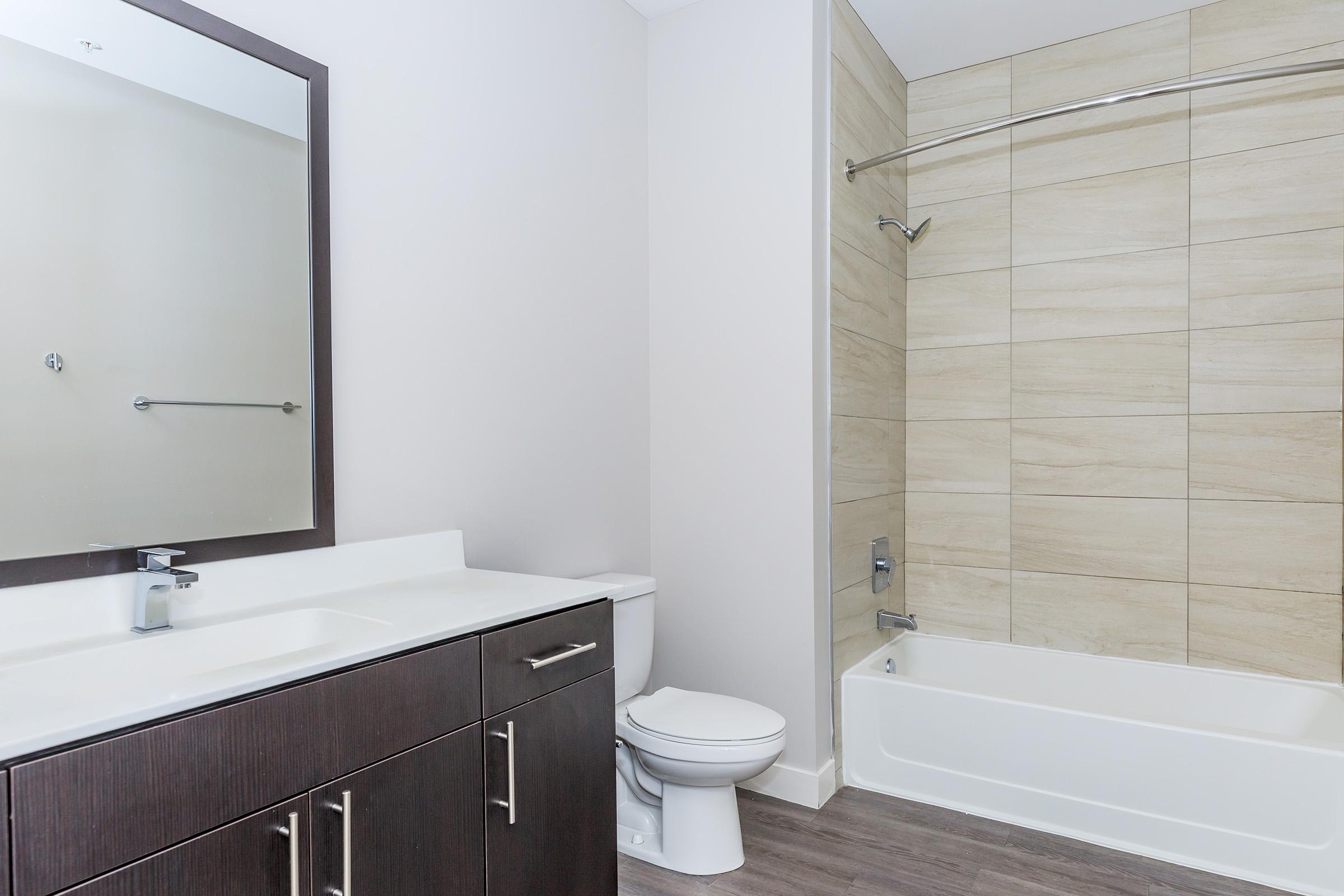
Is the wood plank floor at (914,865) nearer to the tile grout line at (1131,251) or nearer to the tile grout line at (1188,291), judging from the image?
the tile grout line at (1188,291)

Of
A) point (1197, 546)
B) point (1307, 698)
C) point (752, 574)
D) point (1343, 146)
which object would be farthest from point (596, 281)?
point (1307, 698)

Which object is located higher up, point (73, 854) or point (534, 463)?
point (534, 463)

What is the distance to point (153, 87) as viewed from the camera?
1330mm

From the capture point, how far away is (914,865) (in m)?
1.98

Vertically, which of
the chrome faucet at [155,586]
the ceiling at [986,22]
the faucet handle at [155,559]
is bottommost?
the chrome faucet at [155,586]

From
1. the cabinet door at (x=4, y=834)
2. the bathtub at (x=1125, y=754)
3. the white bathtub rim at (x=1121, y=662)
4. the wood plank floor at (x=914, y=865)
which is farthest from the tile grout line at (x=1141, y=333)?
the cabinet door at (x=4, y=834)

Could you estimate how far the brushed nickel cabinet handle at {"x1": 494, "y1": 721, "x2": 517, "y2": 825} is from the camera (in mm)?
1316

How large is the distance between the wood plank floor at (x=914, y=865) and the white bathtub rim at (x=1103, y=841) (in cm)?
→ 2

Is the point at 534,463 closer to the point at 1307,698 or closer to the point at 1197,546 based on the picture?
the point at 1197,546

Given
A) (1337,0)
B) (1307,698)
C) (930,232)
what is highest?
(1337,0)

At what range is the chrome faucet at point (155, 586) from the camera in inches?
48.1

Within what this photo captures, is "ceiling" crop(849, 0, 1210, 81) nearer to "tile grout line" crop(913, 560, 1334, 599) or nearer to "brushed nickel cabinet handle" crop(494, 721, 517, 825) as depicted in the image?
"tile grout line" crop(913, 560, 1334, 599)

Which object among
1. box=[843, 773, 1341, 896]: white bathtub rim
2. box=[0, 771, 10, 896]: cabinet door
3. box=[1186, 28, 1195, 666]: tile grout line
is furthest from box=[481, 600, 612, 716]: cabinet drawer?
box=[1186, 28, 1195, 666]: tile grout line

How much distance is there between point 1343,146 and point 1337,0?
451mm
